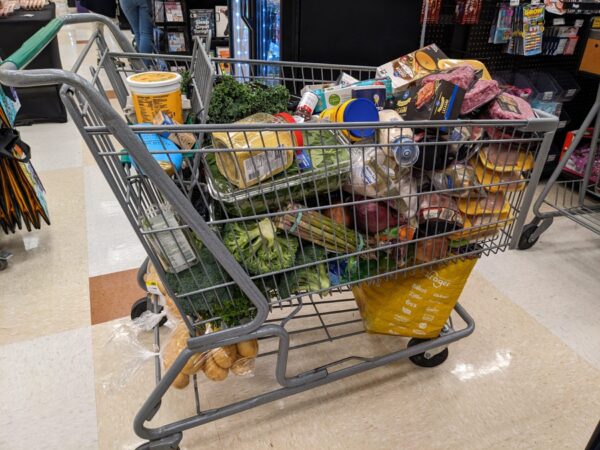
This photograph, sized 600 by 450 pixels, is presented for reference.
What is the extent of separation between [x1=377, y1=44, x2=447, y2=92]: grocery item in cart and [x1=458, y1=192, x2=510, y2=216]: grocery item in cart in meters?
0.41

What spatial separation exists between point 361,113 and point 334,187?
7.9 inches

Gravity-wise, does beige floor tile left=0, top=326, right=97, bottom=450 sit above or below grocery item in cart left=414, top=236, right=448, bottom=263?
below

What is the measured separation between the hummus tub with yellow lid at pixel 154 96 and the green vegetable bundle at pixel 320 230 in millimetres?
372

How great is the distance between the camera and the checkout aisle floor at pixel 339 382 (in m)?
1.31

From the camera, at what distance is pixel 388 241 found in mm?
1173

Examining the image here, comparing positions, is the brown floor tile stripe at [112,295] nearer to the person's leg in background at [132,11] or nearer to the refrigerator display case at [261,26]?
the refrigerator display case at [261,26]

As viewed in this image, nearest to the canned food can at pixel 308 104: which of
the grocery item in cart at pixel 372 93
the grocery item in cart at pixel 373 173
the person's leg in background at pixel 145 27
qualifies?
the grocery item in cart at pixel 372 93

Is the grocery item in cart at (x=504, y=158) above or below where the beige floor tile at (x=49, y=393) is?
above

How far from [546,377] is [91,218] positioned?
87.2 inches

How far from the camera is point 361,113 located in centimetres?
108

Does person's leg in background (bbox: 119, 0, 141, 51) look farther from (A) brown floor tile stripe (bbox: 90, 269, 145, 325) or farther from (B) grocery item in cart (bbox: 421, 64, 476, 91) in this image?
(B) grocery item in cart (bbox: 421, 64, 476, 91)

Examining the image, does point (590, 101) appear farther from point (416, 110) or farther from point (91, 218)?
point (91, 218)

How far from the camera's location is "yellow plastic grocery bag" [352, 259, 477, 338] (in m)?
1.31

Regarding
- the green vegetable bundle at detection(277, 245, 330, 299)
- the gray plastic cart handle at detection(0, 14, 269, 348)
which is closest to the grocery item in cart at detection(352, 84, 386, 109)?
the green vegetable bundle at detection(277, 245, 330, 299)
